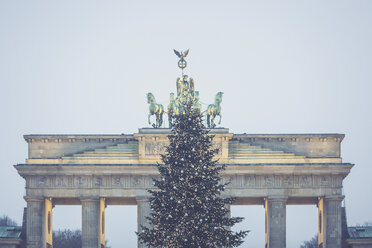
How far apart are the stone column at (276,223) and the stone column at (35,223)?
2100 cm

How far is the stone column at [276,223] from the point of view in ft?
283

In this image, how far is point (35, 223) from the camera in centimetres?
8644

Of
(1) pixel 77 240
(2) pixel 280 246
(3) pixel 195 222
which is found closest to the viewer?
(3) pixel 195 222

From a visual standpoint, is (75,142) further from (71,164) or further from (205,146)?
(205,146)

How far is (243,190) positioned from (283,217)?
4458 millimetres

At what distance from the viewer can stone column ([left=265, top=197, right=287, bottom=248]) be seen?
8631 centimetres

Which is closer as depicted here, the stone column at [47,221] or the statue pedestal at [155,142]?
the statue pedestal at [155,142]

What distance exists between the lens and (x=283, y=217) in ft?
285

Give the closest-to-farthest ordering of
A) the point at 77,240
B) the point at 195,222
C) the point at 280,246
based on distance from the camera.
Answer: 1. the point at 195,222
2. the point at 280,246
3. the point at 77,240

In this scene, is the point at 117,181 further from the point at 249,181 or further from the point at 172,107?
the point at 249,181

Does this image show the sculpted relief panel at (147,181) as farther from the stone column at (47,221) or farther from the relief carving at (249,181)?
the stone column at (47,221)

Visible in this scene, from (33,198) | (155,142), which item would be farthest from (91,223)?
(155,142)

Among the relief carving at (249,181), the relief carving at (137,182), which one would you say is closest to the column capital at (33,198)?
the relief carving at (137,182)

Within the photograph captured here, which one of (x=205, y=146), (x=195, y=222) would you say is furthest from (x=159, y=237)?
(x=205, y=146)
